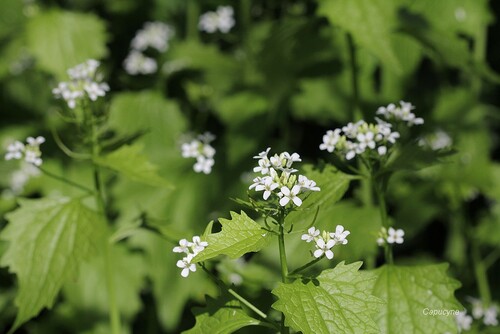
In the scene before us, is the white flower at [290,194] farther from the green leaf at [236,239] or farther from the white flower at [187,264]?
the white flower at [187,264]

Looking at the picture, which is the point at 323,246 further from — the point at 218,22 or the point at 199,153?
the point at 218,22

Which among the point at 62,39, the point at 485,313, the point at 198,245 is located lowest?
the point at 485,313

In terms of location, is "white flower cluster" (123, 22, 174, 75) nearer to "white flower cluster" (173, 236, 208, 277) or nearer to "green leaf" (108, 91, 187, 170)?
"green leaf" (108, 91, 187, 170)

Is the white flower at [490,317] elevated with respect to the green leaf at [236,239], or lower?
lower

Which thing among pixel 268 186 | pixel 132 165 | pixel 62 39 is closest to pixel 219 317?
pixel 268 186

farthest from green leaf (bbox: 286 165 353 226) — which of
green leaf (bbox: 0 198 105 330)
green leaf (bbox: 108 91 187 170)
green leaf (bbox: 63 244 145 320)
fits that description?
green leaf (bbox: 108 91 187 170)

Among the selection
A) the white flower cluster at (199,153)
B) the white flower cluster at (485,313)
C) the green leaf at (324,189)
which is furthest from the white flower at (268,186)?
the white flower cluster at (485,313)

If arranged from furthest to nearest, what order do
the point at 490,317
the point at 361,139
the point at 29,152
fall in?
the point at 490,317 < the point at 29,152 < the point at 361,139
